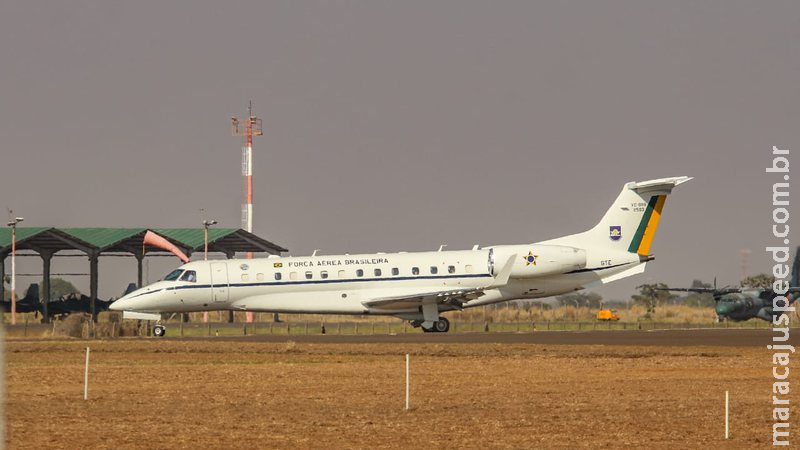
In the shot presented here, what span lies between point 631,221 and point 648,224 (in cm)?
77

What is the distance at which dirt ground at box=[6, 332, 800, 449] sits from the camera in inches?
843

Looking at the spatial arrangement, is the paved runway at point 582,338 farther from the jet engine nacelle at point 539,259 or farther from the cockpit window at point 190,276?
the cockpit window at point 190,276

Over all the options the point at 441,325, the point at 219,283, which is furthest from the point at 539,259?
the point at 219,283

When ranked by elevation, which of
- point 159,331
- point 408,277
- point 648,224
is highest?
point 648,224

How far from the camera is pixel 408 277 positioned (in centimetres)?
5534

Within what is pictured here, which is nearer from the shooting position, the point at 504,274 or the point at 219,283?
the point at 504,274

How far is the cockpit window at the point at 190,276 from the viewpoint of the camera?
55750 millimetres

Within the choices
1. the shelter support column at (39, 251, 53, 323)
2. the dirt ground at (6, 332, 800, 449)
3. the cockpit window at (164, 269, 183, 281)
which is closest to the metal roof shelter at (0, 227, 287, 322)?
the shelter support column at (39, 251, 53, 323)

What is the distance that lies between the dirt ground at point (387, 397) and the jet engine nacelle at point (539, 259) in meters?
10.3

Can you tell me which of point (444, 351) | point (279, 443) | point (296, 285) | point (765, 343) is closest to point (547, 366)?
point (444, 351)

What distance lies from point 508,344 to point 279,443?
26361 mm

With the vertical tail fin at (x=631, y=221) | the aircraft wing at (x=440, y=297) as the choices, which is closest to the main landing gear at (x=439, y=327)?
the aircraft wing at (x=440, y=297)

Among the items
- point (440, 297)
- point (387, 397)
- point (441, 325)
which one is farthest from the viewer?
point (441, 325)

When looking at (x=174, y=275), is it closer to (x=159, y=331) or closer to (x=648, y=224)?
(x=159, y=331)
